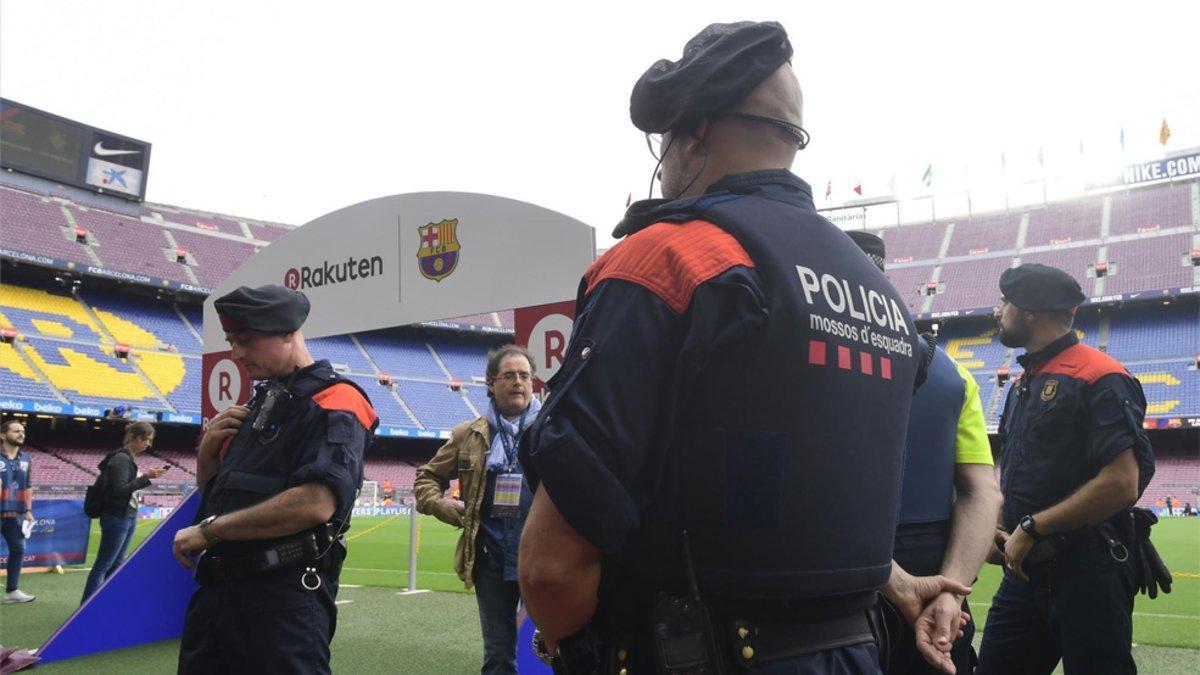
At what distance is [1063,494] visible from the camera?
3285 mm

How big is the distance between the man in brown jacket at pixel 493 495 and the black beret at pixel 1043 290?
2.35 metres

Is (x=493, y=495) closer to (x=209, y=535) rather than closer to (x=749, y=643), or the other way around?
(x=209, y=535)

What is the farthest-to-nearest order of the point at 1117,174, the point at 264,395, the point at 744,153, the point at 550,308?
the point at 1117,174 → the point at 550,308 → the point at 264,395 → the point at 744,153

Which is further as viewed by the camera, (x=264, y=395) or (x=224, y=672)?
(x=264, y=395)

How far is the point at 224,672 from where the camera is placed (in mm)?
2779

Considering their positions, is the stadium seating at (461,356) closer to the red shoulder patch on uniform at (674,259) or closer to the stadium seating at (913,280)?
the stadium seating at (913,280)

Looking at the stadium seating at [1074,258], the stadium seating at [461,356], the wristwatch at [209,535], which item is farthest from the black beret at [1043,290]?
the stadium seating at [1074,258]

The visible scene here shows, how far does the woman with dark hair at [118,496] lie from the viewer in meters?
8.32

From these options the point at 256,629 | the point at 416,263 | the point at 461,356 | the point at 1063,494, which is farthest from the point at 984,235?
the point at 256,629

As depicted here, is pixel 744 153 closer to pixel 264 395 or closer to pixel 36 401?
pixel 264 395

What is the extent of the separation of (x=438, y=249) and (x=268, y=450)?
10.1 feet

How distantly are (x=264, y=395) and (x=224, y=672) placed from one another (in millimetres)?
935

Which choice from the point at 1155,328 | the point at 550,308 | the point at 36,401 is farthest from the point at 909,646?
the point at 1155,328

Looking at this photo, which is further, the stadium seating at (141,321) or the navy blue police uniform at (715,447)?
the stadium seating at (141,321)
